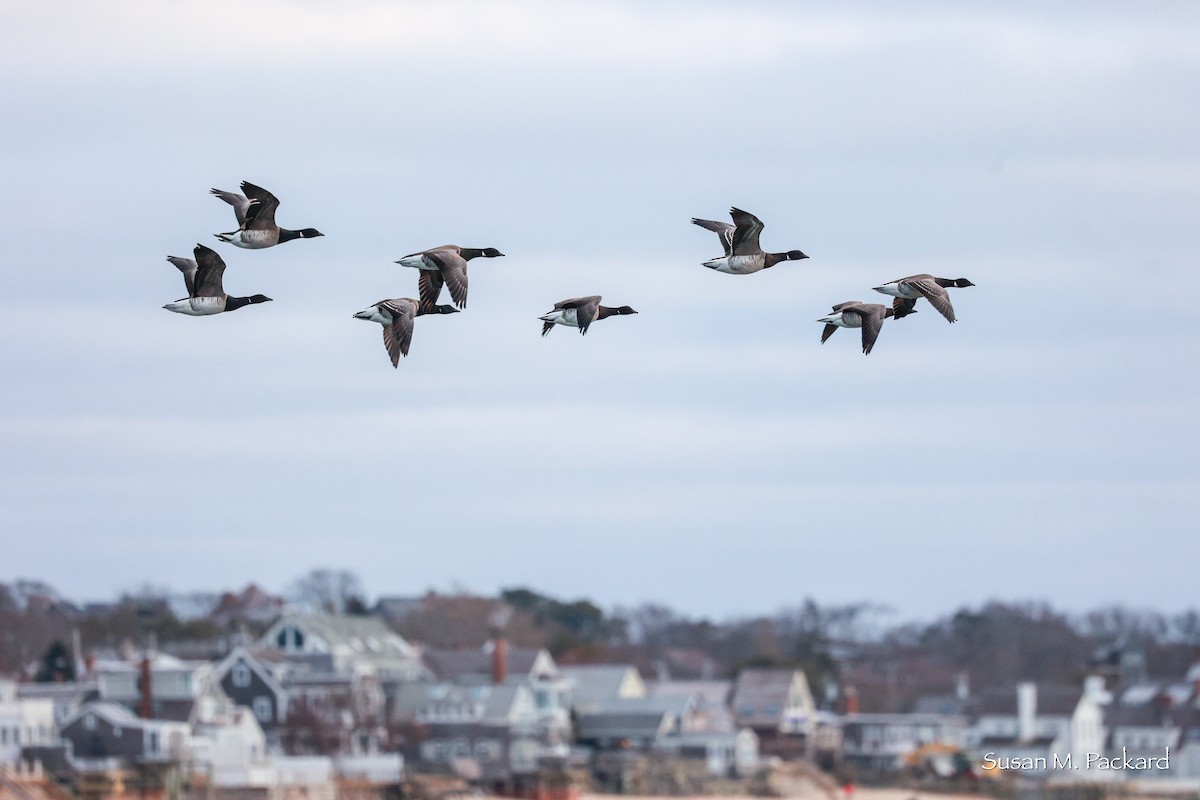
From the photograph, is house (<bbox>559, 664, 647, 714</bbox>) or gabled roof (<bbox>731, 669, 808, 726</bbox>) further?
gabled roof (<bbox>731, 669, 808, 726</bbox>)

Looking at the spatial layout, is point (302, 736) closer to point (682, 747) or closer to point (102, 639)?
point (682, 747)

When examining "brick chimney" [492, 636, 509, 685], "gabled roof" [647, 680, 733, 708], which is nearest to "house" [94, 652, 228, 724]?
"brick chimney" [492, 636, 509, 685]

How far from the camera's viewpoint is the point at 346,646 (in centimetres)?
12038

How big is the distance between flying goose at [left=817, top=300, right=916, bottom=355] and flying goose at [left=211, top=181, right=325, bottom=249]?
363 inches

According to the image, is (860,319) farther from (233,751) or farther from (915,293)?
(233,751)

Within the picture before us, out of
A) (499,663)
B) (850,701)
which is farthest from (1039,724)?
(499,663)

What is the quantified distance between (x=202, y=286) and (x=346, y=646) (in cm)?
7917

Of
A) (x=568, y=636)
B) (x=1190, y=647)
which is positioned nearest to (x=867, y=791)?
(x=568, y=636)

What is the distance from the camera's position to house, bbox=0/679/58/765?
100m

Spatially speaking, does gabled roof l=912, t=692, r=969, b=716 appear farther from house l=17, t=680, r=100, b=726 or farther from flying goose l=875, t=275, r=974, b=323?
flying goose l=875, t=275, r=974, b=323

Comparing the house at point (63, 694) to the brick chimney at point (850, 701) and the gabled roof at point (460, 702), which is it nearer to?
the gabled roof at point (460, 702)

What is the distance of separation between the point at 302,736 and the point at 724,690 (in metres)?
29.9

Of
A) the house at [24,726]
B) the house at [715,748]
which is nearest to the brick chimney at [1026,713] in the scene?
the house at [715,748]

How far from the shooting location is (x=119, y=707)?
10394 cm
